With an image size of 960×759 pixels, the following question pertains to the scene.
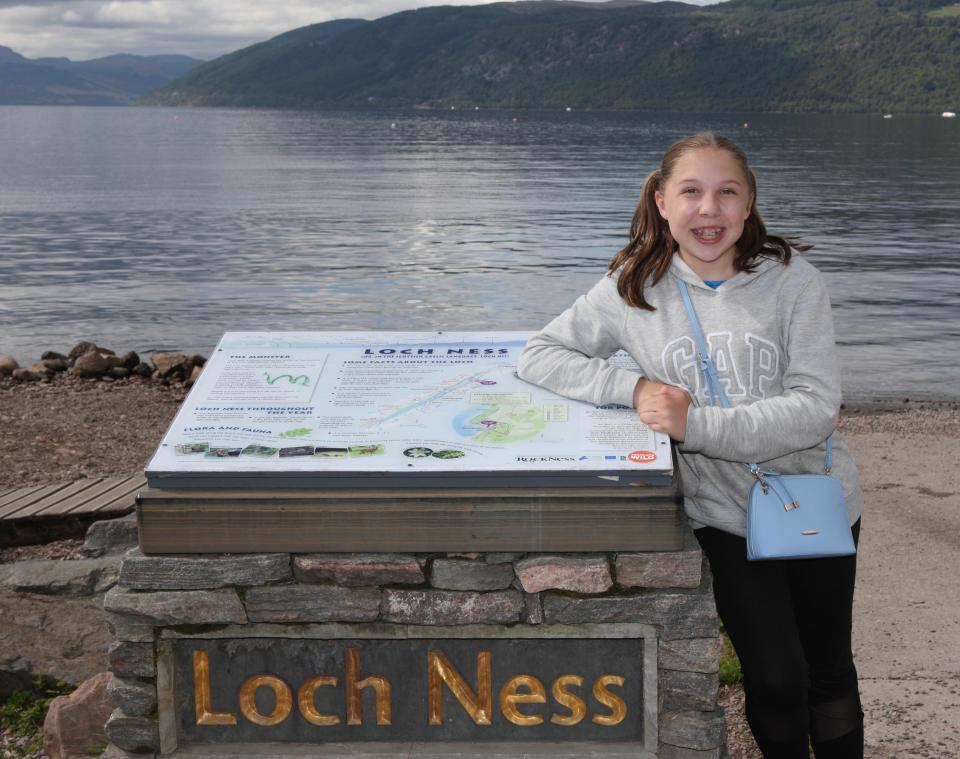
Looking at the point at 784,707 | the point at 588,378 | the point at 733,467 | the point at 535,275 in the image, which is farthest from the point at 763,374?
the point at 535,275

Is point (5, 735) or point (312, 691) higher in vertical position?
point (312, 691)

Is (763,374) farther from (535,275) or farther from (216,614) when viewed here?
(535,275)

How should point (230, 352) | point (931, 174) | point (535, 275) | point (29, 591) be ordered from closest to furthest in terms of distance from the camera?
point (230, 352) < point (29, 591) < point (535, 275) < point (931, 174)

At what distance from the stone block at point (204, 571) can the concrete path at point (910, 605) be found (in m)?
2.39

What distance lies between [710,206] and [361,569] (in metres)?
1.49

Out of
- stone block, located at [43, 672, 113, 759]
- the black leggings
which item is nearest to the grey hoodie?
the black leggings

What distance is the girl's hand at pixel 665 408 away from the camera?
3.35 metres

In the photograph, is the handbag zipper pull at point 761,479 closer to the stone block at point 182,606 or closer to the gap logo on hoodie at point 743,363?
the gap logo on hoodie at point 743,363

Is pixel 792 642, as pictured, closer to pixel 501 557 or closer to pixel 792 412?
pixel 792 412

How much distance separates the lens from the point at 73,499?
6410 millimetres

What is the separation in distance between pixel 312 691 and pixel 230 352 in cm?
120

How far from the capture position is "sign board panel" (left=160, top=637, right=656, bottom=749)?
3596mm

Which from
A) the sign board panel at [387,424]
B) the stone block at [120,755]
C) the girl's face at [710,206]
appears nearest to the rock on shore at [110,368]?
the sign board panel at [387,424]

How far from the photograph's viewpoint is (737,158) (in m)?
3.55
